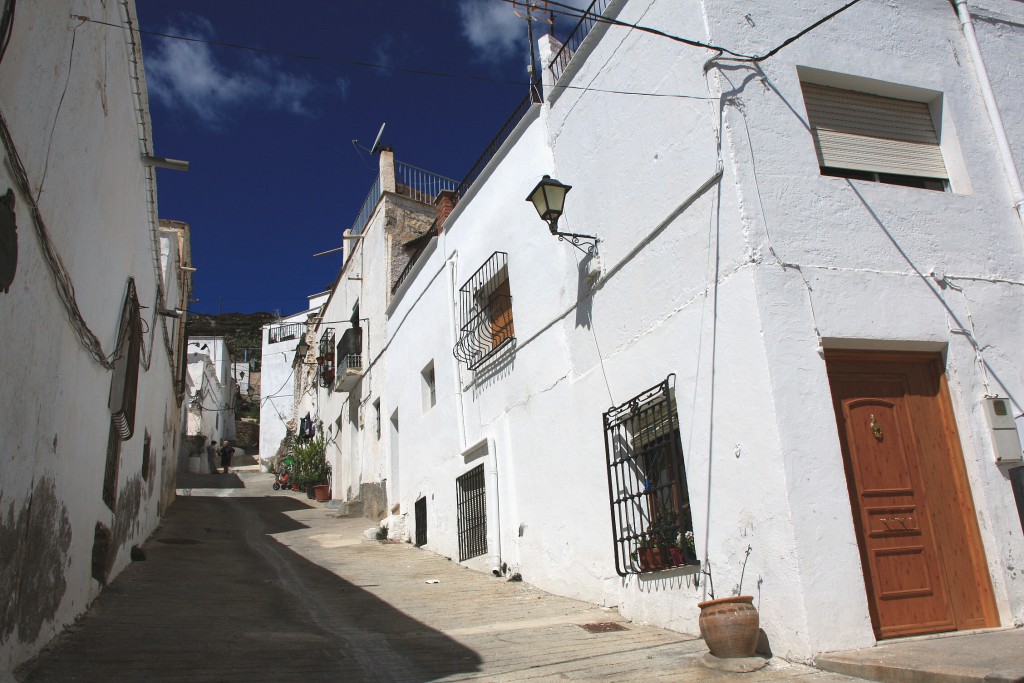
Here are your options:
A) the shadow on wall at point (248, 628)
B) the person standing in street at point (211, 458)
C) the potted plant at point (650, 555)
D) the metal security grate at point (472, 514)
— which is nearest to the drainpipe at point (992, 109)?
the potted plant at point (650, 555)

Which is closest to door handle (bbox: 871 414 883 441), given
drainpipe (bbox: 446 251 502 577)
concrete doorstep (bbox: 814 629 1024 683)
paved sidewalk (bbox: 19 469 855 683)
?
concrete doorstep (bbox: 814 629 1024 683)

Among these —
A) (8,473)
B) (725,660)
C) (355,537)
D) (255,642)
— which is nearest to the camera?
(8,473)

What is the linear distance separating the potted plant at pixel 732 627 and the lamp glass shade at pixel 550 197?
3702mm

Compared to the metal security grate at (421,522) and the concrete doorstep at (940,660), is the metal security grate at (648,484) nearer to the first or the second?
the concrete doorstep at (940,660)

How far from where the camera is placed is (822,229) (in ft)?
17.5

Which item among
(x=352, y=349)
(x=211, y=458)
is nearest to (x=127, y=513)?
(x=352, y=349)

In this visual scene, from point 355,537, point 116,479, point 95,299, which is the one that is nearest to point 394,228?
point 355,537

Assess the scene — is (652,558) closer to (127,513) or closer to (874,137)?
(874,137)

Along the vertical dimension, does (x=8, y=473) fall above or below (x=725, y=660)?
above

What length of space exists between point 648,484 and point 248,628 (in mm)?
3301

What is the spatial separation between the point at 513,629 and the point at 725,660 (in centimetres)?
203

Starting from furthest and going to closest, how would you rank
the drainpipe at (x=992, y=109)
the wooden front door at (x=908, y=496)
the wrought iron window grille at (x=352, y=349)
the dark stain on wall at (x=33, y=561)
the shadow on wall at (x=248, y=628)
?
the wrought iron window grille at (x=352, y=349) → the drainpipe at (x=992, y=109) → the wooden front door at (x=908, y=496) → the shadow on wall at (x=248, y=628) → the dark stain on wall at (x=33, y=561)

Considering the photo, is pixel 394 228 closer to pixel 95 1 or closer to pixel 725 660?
pixel 95 1

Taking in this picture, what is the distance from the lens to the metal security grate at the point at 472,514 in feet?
31.7
